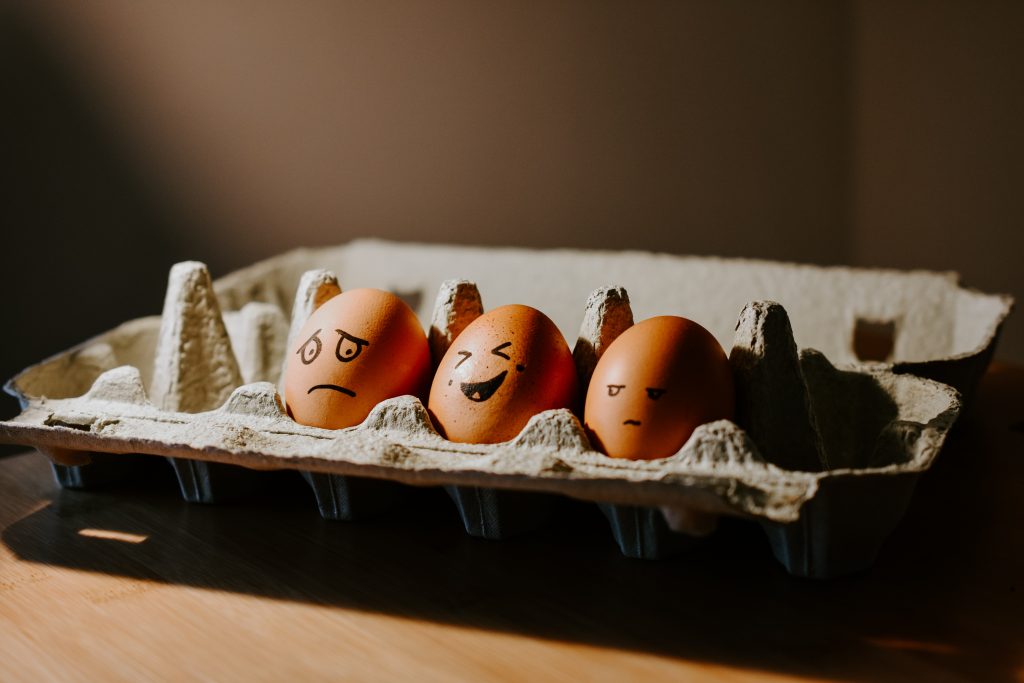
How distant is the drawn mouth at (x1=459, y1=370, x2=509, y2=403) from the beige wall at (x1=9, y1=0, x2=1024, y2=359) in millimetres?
1139

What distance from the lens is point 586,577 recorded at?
804 millimetres

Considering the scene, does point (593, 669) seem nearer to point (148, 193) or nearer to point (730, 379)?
point (730, 379)

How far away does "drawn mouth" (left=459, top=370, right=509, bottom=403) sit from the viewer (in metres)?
0.86

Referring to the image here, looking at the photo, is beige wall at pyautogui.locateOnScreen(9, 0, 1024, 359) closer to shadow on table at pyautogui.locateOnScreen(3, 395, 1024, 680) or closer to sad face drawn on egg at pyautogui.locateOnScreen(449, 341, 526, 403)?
shadow on table at pyautogui.locateOnScreen(3, 395, 1024, 680)

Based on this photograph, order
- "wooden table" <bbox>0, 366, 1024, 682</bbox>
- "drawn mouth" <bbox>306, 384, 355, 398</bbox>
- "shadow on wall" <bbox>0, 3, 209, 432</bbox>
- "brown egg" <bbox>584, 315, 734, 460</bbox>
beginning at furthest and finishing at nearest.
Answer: "shadow on wall" <bbox>0, 3, 209, 432</bbox>, "drawn mouth" <bbox>306, 384, 355, 398</bbox>, "brown egg" <bbox>584, 315, 734, 460</bbox>, "wooden table" <bbox>0, 366, 1024, 682</bbox>

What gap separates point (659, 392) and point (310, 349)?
35cm

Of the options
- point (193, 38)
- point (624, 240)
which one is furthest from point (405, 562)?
point (624, 240)

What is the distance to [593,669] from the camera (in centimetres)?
68

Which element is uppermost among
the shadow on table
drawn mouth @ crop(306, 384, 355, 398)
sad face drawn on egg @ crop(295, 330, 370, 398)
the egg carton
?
sad face drawn on egg @ crop(295, 330, 370, 398)

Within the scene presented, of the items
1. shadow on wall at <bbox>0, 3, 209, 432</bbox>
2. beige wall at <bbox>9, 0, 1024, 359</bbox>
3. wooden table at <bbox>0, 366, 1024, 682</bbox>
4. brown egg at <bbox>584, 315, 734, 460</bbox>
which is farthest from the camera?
beige wall at <bbox>9, 0, 1024, 359</bbox>

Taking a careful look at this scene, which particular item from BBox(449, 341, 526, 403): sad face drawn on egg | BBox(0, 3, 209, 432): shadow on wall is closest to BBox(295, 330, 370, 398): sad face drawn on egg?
BBox(449, 341, 526, 403): sad face drawn on egg

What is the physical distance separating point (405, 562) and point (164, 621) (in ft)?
0.66

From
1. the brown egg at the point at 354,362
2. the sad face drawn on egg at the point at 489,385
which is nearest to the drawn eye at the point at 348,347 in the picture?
the brown egg at the point at 354,362

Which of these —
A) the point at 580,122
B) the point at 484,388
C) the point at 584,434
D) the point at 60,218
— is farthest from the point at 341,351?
the point at 580,122
